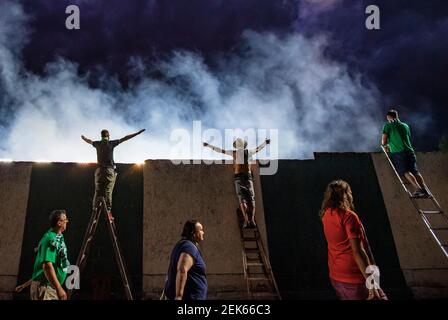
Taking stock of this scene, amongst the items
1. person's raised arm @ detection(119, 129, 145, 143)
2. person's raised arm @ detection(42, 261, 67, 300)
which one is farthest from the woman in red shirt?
person's raised arm @ detection(119, 129, 145, 143)

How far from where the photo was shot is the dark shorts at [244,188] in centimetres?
740

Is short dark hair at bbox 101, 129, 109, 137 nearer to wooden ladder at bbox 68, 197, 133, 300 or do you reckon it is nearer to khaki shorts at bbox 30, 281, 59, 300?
wooden ladder at bbox 68, 197, 133, 300

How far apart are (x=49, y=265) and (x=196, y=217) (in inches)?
162

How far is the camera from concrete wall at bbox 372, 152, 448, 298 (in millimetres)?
7555

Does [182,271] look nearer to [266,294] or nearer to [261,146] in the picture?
[266,294]

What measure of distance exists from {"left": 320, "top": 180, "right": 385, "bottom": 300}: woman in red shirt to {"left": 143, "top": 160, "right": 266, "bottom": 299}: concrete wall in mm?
4175

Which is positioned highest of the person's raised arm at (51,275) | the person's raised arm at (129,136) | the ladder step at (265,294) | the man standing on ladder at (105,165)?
the person's raised arm at (129,136)

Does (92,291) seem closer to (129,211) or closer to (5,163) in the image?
(129,211)

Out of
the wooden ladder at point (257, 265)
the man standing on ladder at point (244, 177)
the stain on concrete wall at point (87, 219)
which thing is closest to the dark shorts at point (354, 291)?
the wooden ladder at point (257, 265)

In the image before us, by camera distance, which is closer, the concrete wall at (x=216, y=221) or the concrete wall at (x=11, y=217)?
the concrete wall at (x=11, y=217)

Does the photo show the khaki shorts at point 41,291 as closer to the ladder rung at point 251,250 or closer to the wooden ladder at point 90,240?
the wooden ladder at point 90,240
